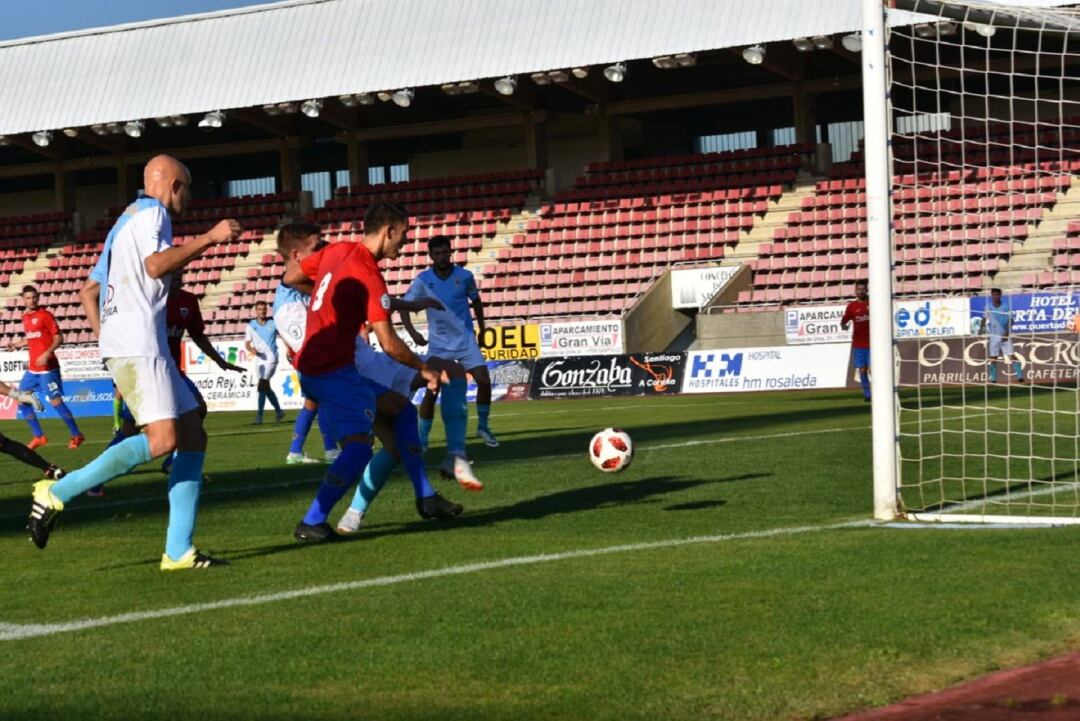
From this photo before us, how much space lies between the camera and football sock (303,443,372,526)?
848 centimetres

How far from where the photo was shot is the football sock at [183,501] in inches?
302

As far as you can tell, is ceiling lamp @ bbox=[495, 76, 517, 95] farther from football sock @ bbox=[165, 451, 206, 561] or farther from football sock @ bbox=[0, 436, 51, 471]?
football sock @ bbox=[165, 451, 206, 561]

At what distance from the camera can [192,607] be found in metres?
6.50

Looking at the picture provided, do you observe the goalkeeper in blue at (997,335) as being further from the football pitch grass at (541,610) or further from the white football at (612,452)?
the white football at (612,452)

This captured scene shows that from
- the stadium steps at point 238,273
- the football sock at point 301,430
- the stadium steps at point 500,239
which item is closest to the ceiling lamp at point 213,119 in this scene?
the stadium steps at point 238,273

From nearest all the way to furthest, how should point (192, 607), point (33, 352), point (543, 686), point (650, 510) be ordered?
point (543, 686)
point (192, 607)
point (650, 510)
point (33, 352)

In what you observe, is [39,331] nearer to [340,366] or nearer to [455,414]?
[455,414]

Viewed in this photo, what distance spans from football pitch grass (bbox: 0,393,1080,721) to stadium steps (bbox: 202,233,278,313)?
30.3m

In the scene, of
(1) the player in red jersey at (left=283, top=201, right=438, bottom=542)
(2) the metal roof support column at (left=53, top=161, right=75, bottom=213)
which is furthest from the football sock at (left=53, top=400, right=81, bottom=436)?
(2) the metal roof support column at (left=53, top=161, right=75, bottom=213)

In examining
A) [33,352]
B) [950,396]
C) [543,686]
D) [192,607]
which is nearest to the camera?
[543,686]

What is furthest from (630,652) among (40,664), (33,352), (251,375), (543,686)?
(251,375)

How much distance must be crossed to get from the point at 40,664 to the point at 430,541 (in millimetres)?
3382

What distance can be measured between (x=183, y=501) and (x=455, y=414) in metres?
4.12

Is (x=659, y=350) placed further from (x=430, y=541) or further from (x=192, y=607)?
(x=192, y=607)
